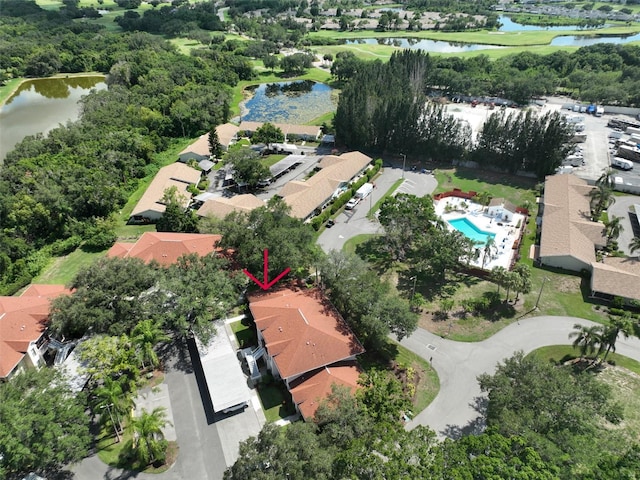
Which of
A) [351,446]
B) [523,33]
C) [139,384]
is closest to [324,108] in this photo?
[139,384]

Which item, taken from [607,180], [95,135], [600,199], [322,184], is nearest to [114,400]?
[322,184]

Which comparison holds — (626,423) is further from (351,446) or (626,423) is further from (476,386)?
(351,446)

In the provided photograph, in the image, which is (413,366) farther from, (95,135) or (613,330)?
(95,135)

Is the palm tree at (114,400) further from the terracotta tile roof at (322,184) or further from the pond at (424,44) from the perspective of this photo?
the pond at (424,44)

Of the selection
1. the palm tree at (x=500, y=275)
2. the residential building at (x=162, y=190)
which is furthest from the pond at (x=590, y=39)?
the residential building at (x=162, y=190)

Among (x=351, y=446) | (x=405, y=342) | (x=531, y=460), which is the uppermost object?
(x=531, y=460)

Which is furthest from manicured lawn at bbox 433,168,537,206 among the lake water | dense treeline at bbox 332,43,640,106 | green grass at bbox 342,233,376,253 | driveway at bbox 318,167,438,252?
the lake water

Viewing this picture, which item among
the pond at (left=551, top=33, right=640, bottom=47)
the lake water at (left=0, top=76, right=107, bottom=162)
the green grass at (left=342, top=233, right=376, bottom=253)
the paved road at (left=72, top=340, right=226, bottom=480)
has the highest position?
the pond at (left=551, top=33, right=640, bottom=47)

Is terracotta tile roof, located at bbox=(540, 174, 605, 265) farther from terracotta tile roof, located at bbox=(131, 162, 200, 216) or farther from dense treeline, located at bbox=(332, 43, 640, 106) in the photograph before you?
dense treeline, located at bbox=(332, 43, 640, 106)
